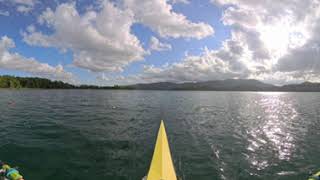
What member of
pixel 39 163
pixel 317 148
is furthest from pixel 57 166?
pixel 317 148

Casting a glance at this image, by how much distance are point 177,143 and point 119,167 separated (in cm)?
1203

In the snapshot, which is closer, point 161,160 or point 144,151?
point 161,160

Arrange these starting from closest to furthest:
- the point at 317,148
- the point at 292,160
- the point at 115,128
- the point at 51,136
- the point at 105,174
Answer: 1. the point at 105,174
2. the point at 292,160
3. the point at 317,148
4. the point at 51,136
5. the point at 115,128

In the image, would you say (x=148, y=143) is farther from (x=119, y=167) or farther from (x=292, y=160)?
(x=292, y=160)

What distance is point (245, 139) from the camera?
36.1 metres

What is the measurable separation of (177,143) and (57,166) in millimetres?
16477

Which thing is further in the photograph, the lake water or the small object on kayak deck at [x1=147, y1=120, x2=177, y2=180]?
the lake water

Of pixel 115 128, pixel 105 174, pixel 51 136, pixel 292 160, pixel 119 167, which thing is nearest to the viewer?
pixel 105 174

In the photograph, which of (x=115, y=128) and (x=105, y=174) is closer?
(x=105, y=174)

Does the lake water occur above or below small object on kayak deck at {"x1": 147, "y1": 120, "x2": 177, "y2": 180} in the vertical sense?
below

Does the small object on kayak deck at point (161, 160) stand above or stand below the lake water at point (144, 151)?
above

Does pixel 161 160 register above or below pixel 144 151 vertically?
above

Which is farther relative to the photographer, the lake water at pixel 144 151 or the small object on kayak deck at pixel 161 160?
the lake water at pixel 144 151

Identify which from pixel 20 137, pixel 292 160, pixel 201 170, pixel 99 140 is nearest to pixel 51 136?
pixel 20 137
